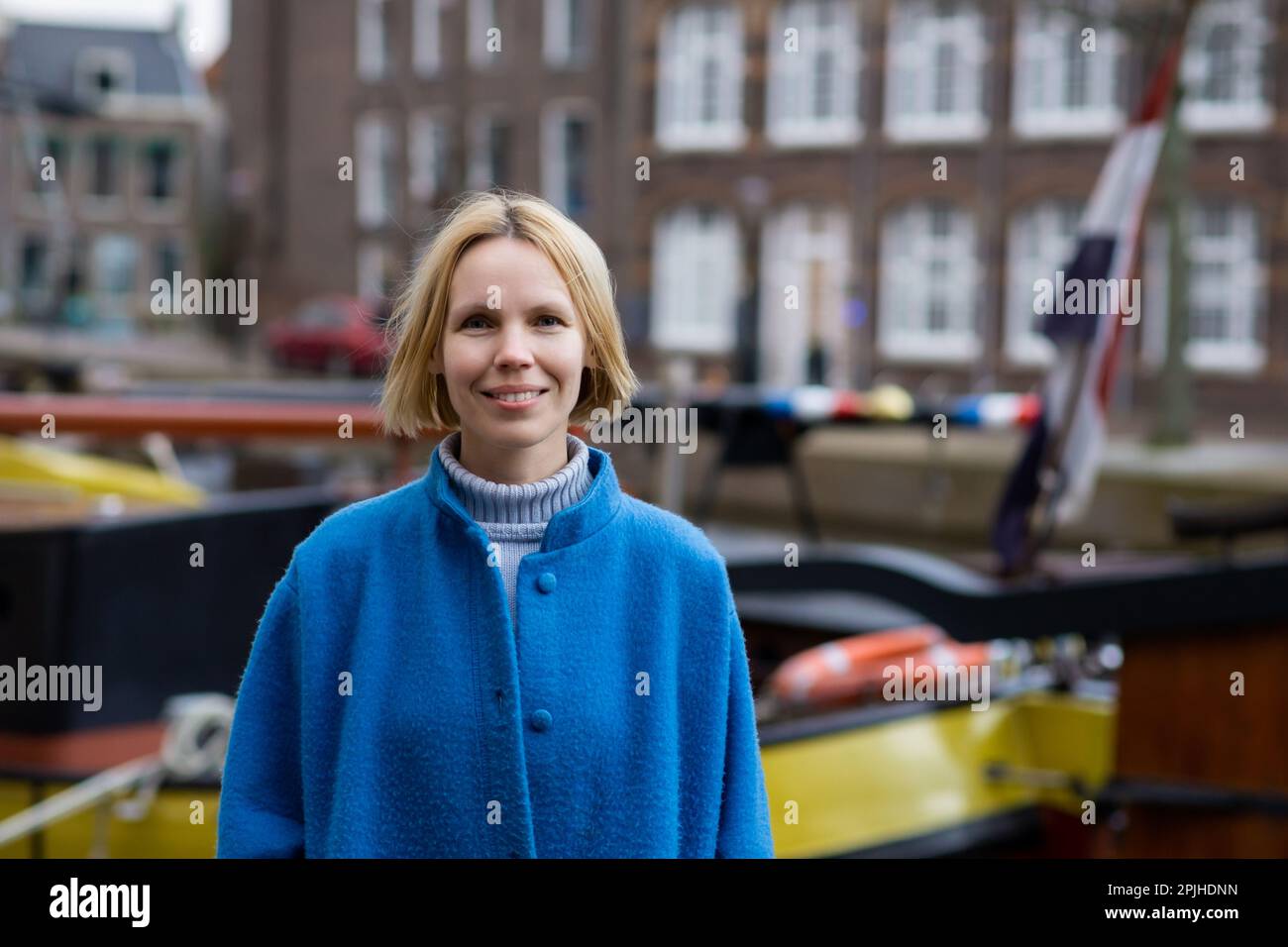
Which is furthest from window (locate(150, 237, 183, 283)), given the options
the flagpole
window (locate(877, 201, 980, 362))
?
the flagpole

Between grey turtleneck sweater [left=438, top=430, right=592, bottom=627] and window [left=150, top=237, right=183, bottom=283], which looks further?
window [left=150, top=237, right=183, bottom=283]

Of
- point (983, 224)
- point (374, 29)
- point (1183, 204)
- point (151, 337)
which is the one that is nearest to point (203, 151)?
point (151, 337)

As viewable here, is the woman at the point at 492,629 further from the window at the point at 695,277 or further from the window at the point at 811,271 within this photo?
the window at the point at 695,277

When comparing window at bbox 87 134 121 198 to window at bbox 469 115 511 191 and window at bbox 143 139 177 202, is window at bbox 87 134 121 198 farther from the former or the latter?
window at bbox 469 115 511 191

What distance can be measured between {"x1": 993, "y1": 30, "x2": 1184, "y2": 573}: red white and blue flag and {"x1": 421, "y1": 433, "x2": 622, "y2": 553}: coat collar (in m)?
2.88

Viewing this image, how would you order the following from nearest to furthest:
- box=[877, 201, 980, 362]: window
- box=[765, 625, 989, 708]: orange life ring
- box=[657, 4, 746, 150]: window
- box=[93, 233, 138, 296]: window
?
box=[765, 625, 989, 708]: orange life ring, box=[877, 201, 980, 362]: window, box=[657, 4, 746, 150]: window, box=[93, 233, 138, 296]: window

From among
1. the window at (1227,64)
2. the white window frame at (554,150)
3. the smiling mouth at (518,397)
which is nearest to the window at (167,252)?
the white window frame at (554,150)

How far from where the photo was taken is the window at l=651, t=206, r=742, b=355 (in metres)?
24.5

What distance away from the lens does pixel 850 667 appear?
17.3 feet

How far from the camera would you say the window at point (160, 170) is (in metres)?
40.4

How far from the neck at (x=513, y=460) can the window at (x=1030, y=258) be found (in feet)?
67.3

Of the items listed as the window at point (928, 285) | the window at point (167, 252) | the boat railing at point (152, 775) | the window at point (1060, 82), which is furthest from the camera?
the window at point (167, 252)
